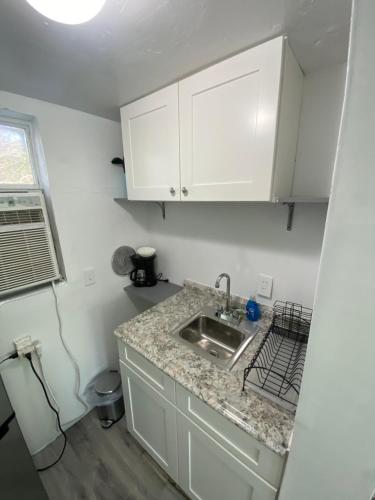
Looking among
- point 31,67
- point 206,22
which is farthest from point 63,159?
point 206,22

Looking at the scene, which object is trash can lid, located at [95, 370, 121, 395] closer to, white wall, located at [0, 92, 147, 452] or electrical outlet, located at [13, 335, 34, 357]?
white wall, located at [0, 92, 147, 452]

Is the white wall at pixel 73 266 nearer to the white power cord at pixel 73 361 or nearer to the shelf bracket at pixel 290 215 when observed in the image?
the white power cord at pixel 73 361

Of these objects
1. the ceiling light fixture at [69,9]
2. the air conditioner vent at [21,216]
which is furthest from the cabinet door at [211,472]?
the ceiling light fixture at [69,9]

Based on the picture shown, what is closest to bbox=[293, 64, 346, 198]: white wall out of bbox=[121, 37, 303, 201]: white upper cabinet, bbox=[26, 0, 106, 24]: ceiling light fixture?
bbox=[121, 37, 303, 201]: white upper cabinet

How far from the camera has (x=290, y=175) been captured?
0.99m

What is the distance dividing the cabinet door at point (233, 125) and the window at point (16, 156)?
3.16 feet

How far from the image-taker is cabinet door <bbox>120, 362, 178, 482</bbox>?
1.00m

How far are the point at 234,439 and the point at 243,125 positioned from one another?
1.22 meters

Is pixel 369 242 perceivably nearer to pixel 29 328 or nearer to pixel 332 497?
pixel 332 497

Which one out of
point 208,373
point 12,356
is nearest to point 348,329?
point 208,373

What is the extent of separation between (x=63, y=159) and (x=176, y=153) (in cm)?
74

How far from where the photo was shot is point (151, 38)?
2.34 feet

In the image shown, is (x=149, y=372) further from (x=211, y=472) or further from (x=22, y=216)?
(x=22, y=216)

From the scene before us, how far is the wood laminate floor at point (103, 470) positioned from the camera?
3.73 feet
